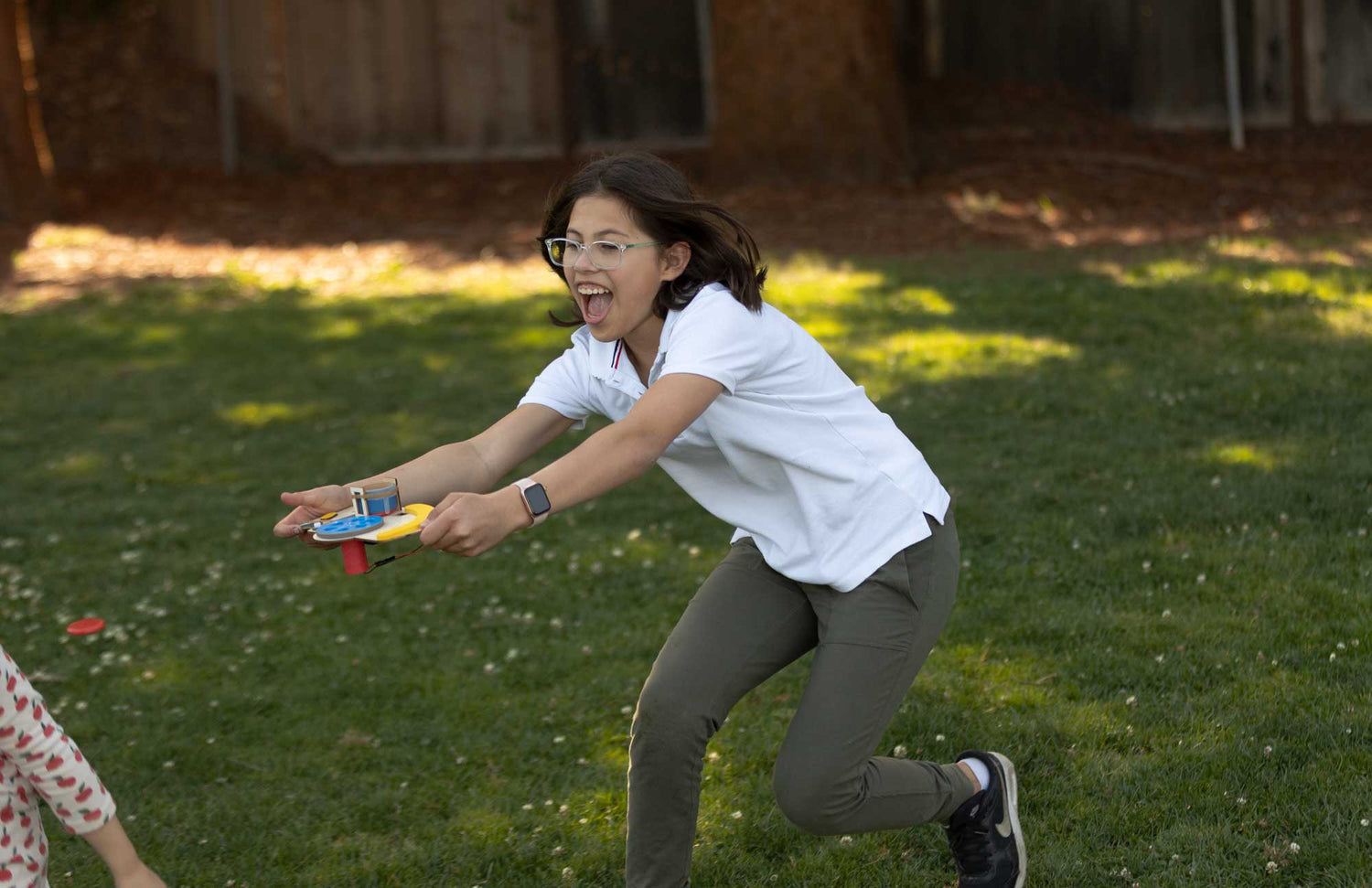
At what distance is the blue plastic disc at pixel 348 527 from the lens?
9.24ft

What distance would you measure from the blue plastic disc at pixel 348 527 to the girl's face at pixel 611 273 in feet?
2.30

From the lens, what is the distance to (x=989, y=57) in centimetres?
1695

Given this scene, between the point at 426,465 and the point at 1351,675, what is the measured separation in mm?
2968

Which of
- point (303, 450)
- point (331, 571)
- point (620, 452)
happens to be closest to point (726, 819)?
point (620, 452)

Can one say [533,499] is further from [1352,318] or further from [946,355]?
[1352,318]

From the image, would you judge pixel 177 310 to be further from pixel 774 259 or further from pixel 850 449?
pixel 850 449

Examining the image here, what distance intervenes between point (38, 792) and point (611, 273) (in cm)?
155

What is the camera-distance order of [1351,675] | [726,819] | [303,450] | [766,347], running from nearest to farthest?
[766,347]
[726,819]
[1351,675]
[303,450]

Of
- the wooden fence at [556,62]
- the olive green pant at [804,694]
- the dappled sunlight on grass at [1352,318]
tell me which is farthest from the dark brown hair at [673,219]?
the wooden fence at [556,62]

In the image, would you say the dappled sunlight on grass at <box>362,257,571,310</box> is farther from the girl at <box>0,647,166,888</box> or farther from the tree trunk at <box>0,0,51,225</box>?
the girl at <box>0,647,166,888</box>

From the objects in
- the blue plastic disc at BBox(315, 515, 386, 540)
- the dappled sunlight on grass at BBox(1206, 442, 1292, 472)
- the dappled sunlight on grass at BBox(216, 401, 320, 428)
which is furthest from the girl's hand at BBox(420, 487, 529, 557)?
the dappled sunlight on grass at BBox(216, 401, 320, 428)

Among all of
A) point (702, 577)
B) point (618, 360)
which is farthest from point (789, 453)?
point (702, 577)

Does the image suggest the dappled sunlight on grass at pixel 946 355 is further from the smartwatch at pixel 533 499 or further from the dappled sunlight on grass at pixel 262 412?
the smartwatch at pixel 533 499

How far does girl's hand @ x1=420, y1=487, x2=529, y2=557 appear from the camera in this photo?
8.99 feet
